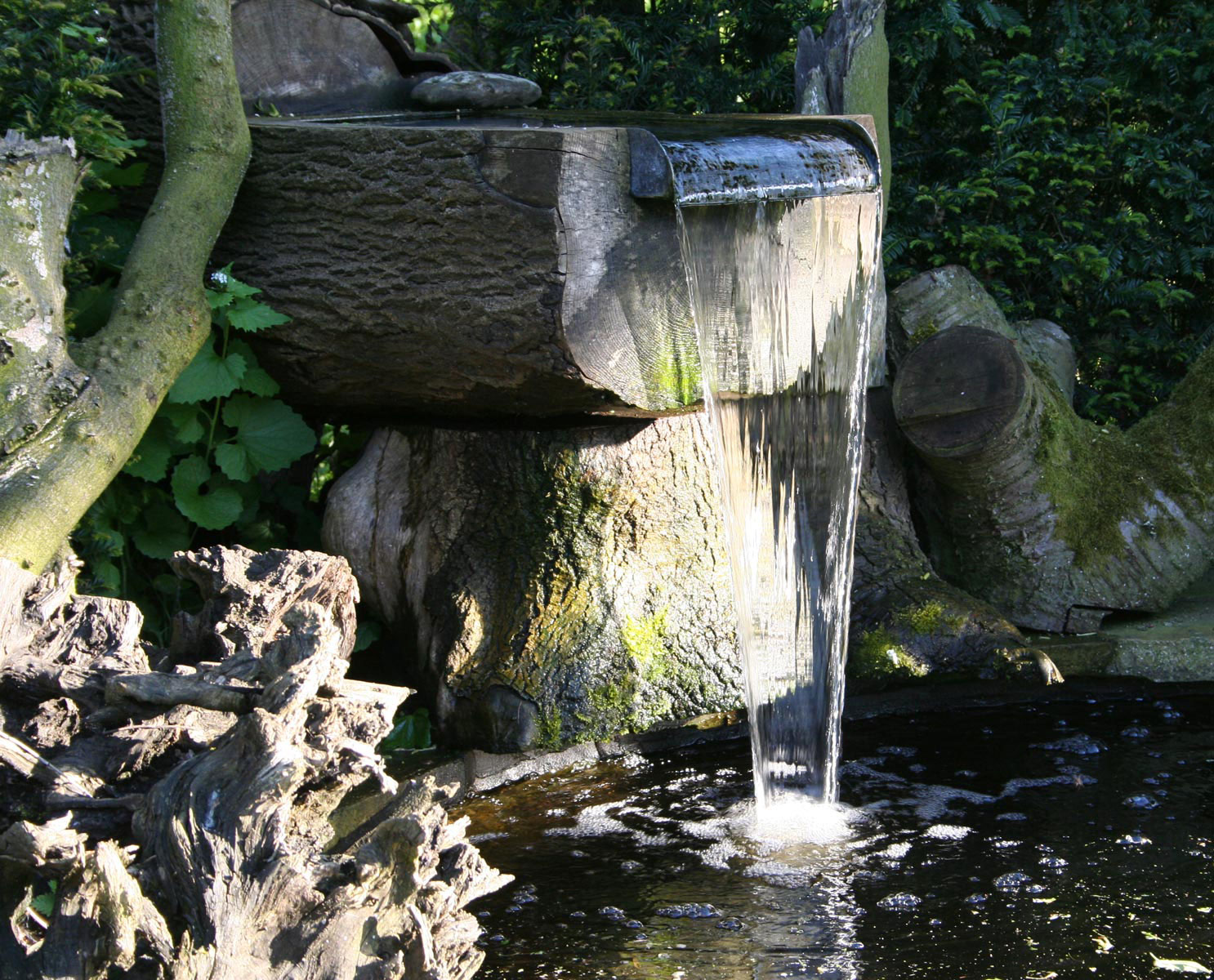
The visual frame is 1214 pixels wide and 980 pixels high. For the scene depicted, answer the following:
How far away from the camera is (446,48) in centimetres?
699

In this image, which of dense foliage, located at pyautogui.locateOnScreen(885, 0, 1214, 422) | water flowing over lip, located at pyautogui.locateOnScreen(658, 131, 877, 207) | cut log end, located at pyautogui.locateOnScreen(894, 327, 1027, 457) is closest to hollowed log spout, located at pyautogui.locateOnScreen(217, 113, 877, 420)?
water flowing over lip, located at pyautogui.locateOnScreen(658, 131, 877, 207)

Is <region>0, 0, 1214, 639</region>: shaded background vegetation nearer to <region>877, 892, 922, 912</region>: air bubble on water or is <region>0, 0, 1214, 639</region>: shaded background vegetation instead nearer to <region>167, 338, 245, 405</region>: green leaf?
<region>167, 338, 245, 405</region>: green leaf

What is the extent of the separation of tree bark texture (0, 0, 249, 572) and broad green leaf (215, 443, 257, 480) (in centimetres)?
41

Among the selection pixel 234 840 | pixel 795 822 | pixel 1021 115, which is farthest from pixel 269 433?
pixel 1021 115

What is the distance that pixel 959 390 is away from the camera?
14.9ft

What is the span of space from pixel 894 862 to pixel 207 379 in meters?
2.34

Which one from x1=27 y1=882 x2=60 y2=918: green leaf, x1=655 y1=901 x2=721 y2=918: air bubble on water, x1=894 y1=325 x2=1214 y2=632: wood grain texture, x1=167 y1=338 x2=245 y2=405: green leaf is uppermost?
x1=167 y1=338 x2=245 y2=405: green leaf

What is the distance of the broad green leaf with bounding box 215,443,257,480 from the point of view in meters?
4.15

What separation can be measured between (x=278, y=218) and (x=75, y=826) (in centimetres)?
216

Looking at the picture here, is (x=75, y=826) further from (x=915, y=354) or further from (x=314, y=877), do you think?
(x=915, y=354)

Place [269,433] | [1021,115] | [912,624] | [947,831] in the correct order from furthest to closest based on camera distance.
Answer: [1021,115]
[912,624]
[269,433]
[947,831]

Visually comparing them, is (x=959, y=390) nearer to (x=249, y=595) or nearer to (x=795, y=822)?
(x=795, y=822)

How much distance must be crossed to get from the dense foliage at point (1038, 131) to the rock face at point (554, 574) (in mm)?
2440

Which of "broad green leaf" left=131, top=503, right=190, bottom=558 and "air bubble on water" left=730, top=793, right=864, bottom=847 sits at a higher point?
"broad green leaf" left=131, top=503, right=190, bottom=558
